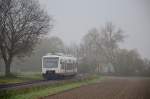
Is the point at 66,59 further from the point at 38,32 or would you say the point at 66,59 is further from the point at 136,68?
the point at 136,68

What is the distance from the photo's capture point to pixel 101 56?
2227 inches

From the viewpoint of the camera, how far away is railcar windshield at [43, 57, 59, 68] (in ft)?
102

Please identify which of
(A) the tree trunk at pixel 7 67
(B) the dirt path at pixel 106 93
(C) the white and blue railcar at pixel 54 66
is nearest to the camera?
(B) the dirt path at pixel 106 93

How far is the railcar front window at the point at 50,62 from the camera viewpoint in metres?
31.1

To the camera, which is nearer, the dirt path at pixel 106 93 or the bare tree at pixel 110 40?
the dirt path at pixel 106 93

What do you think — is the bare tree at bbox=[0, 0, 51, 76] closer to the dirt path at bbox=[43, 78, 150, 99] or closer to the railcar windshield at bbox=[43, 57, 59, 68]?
the railcar windshield at bbox=[43, 57, 59, 68]

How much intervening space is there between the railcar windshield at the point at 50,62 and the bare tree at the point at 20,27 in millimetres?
3031

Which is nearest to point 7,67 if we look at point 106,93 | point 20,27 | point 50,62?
point 50,62

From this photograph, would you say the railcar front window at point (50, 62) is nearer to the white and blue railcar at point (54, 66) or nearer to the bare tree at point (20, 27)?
the white and blue railcar at point (54, 66)

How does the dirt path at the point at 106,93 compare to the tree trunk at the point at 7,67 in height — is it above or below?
below

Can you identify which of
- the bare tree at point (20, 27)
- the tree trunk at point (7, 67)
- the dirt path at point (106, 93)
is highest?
the bare tree at point (20, 27)

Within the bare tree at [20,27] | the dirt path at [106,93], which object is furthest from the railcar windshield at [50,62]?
the dirt path at [106,93]

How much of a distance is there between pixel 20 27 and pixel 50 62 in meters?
5.73

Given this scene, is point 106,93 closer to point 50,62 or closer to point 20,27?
point 50,62
